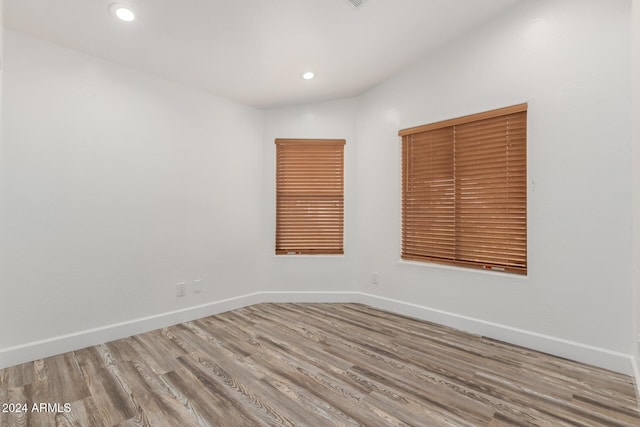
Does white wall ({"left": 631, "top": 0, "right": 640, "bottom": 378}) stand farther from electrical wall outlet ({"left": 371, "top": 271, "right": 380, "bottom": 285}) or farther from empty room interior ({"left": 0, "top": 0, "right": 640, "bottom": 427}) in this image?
electrical wall outlet ({"left": 371, "top": 271, "right": 380, "bottom": 285})

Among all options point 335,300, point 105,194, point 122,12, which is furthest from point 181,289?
point 122,12

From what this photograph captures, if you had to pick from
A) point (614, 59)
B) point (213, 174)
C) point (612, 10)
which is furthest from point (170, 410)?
point (612, 10)

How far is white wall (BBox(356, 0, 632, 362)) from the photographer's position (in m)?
2.03

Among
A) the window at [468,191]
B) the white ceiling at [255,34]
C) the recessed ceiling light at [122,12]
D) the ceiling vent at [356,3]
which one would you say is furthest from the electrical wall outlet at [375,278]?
the recessed ceiling light at [122,12]

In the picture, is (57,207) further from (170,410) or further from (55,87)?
(170,410)

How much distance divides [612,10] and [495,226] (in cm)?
168

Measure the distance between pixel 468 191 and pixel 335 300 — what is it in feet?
6.48

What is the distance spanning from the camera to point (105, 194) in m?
2.54

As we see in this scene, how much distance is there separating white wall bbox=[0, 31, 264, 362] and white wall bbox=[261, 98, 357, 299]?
40cm

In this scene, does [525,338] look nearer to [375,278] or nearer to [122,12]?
[375,278]

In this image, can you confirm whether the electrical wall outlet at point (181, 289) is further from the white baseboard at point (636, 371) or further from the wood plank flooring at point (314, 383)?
the white baseboard at point (636, 371)

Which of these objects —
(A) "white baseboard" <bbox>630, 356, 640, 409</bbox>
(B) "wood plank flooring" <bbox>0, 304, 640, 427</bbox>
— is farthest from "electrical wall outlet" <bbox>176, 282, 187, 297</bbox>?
(A) "white baseboard" <bbox>630, 356, 640, 409</bbox>

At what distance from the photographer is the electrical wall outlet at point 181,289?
9.82 feet

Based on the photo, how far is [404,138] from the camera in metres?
3.24
